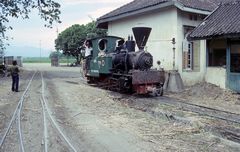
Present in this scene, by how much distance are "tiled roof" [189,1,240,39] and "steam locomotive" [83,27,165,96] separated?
9.80ft

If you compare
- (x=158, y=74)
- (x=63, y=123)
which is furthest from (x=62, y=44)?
(x=63, y=123)

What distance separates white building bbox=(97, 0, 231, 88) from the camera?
22.3m

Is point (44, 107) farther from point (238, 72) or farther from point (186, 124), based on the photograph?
point (238, 72)

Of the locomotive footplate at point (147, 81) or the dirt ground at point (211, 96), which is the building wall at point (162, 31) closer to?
the dirt ground at point (211, 96)

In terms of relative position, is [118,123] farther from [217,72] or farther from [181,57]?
[181,57]

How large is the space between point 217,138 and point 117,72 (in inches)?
433

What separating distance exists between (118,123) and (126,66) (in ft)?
25.1

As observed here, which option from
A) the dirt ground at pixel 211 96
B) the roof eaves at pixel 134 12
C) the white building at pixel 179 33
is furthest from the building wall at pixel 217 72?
the roof eaves at pixel 134 12

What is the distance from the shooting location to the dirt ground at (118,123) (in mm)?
8969

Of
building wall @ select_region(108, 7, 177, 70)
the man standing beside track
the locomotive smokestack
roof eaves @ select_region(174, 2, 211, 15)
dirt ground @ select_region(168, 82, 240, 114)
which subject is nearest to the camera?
dirt ground @ select_region(168, 82, 240, 114)

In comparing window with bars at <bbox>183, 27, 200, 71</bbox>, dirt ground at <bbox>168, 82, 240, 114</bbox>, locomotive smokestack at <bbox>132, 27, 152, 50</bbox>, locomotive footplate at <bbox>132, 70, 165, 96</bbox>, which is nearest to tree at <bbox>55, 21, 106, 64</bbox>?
window with bars at <bbox>183, 27, 200, 71</bbox>

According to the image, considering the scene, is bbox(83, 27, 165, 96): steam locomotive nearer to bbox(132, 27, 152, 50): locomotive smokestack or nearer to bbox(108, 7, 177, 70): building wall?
bbox(132, 27, 152, 50): locomotive smokestack

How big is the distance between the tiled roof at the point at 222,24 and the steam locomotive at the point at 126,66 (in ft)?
9.80

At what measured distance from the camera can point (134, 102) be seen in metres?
16.9
